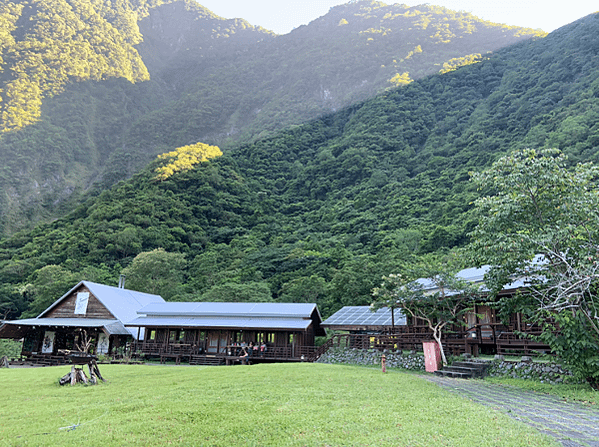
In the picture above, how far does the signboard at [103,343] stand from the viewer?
27.8m

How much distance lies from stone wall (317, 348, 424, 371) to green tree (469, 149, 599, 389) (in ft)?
20.6

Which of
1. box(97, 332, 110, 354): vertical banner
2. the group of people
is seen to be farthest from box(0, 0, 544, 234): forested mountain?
the group of people

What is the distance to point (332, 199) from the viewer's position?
77.3 meters

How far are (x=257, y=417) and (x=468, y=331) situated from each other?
13.8 metres

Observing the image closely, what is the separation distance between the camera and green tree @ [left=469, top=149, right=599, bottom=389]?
36.5 ft

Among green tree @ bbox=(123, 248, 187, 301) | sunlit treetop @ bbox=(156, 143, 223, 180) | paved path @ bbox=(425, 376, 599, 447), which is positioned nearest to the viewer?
paved path @ bbox=(425, 376, 599, 447)

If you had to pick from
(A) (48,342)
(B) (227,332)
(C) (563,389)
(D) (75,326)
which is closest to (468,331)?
(C) (563,389)

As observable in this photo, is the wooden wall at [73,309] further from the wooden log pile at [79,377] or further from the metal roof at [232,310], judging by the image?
the wooden log pile at [79,377]

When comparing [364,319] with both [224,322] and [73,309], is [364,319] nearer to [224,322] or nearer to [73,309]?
[224,322]

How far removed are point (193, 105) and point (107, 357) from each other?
422ft

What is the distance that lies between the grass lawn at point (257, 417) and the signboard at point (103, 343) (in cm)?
1760

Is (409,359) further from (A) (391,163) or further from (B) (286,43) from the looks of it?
(B) (286,43)

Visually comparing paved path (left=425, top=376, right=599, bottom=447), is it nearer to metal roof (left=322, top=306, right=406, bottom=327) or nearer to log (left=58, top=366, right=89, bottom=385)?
log (left=58, top=366, right=89, bottom=385)

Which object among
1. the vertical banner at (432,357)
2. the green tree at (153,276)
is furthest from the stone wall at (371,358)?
the green tree at (153,276)
